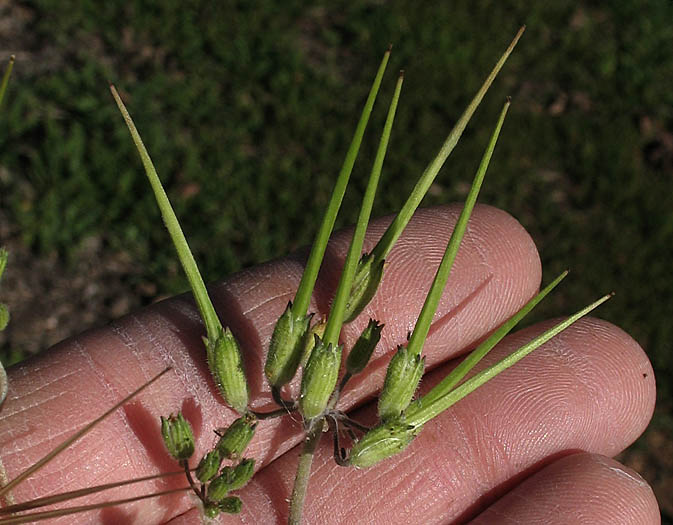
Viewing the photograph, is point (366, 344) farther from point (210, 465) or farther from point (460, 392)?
point (210, 465)

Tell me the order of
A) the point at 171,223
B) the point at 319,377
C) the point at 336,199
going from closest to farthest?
1. the point at 336,199
2. the point at 171,223
3. the point at 319,377

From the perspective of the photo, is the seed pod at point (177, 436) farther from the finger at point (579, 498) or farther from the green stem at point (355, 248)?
the finger at point (579, 498)

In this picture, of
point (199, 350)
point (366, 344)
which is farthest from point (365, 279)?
point (199, 350)

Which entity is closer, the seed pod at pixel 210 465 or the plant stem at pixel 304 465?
the seed pod at pixel 210 465

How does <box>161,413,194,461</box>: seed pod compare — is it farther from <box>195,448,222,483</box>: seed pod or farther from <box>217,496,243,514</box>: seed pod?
<box>217,496,243,514</box>: seed pod

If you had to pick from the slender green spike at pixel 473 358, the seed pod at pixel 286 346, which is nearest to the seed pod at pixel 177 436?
the seed pod at pixel 286 346

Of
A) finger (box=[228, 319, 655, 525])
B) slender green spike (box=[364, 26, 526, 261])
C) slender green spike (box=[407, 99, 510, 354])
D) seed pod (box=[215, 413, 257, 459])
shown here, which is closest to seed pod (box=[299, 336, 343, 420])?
seed pod (box=[215, 413, 257, 459])

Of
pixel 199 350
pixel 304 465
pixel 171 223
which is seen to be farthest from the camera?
pixel 199 350
